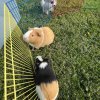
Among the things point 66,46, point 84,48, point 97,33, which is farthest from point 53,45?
point 97,33

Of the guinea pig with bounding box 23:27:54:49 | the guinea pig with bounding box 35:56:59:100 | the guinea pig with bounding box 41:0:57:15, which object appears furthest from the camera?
the guinea pig with bounding box 41:0:57:15

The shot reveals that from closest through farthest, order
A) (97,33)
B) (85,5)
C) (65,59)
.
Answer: (65,59)
(97,33)
(85,5)

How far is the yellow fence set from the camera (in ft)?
14.3

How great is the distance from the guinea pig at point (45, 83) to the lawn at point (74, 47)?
0.39 metres

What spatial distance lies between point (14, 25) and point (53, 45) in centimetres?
81

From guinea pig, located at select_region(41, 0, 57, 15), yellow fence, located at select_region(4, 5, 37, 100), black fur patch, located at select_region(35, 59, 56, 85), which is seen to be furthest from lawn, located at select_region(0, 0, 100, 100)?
black fur patch, located at select_region(35, 59, 56, 85)

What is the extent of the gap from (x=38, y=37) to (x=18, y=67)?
62 cm

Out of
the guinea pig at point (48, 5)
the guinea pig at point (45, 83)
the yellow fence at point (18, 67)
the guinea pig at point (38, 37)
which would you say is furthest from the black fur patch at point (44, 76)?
the guinea pig at point (48, 5)

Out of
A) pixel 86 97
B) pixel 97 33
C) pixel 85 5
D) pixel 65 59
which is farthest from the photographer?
pixel 85 5

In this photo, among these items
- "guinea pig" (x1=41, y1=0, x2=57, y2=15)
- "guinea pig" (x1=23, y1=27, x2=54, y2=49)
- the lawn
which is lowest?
the lawn

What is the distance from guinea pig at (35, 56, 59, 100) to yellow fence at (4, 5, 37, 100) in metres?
0.26

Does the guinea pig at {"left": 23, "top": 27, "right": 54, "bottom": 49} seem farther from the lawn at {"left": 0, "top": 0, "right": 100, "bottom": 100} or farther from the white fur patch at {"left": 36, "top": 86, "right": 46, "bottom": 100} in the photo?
the white fur patch at {"left": 36, "top": 86, "right": 46, "bottom": 100}

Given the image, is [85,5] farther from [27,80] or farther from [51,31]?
[27,80]

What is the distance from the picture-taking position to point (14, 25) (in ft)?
16.8
